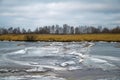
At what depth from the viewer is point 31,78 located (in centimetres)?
1302

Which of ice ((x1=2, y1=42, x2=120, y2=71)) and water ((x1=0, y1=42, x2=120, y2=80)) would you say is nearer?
water ((x1=0, y1=42, x2=120, y2=80))

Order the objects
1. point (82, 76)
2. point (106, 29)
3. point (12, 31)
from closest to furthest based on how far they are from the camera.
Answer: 1. point (82, 76)
2. point (106, 29)
3. point (12, 31)

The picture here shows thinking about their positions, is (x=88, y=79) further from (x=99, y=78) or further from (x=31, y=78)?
(x=31, y=78)

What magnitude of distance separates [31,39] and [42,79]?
230ft

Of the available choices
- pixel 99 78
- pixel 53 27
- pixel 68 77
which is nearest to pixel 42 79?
pixel 68 77

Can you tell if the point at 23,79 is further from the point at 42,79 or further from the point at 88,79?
the point at 88,79

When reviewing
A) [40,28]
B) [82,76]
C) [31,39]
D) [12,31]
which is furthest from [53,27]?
[82,76]

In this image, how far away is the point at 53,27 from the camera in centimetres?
16925

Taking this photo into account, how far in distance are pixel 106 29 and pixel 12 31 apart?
171 ft

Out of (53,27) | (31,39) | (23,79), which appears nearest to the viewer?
(23,79)

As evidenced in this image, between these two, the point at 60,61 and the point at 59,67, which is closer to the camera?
the point at 59,67

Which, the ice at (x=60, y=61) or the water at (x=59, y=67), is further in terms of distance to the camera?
the ice at (x=60, y=61)

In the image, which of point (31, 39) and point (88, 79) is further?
point (31, 39)

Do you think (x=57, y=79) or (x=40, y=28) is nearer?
(x=57, y=79)
